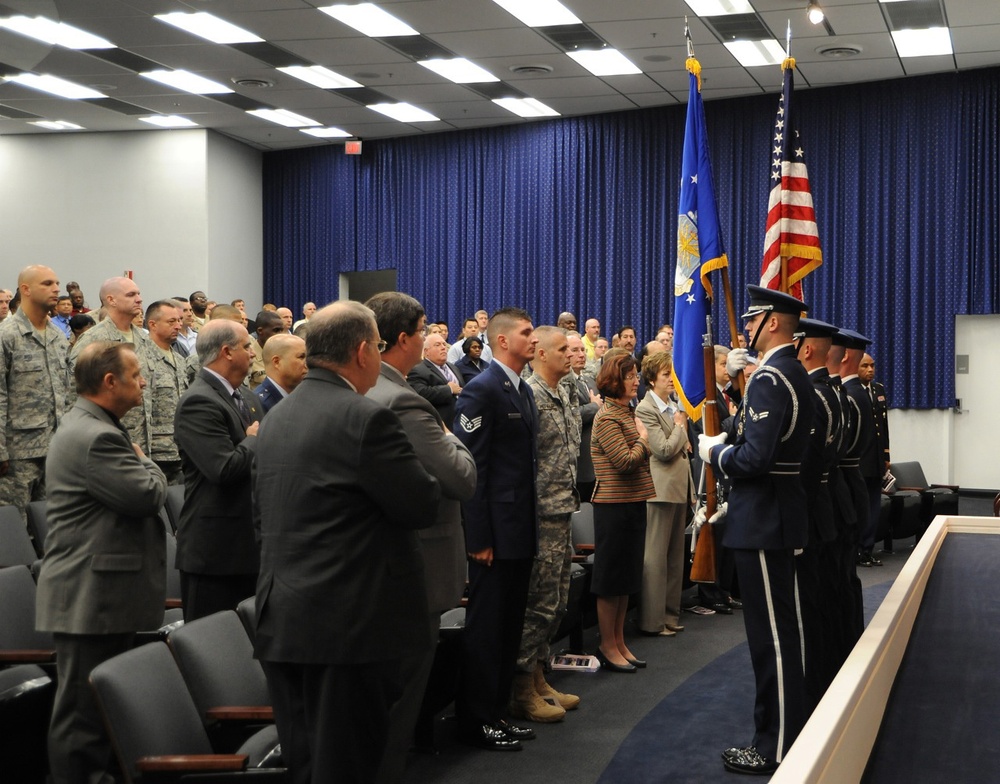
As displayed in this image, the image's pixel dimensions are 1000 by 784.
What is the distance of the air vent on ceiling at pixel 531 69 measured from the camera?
1128cm

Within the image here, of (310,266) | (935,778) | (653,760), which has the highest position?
(310,266)

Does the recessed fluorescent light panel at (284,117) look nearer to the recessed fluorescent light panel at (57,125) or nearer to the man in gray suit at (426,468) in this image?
the recessed fluorescent light panel at (57,125)

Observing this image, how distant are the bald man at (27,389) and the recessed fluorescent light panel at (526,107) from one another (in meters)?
8.01

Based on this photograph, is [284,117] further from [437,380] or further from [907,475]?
Result: [907,475]

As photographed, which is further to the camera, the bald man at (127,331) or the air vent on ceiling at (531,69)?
the air vent on ceiling at (531,69)

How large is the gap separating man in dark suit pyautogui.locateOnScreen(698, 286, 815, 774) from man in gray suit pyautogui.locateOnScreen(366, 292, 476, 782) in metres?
1.09

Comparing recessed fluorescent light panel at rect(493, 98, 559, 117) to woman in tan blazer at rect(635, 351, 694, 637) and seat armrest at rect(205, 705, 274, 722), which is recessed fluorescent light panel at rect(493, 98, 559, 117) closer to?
woman in tan blazer at rect(635, 351, 694, 637)

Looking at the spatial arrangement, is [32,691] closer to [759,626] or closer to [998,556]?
[759,626]

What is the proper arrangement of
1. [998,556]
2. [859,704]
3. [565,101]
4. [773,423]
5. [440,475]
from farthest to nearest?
[565,101]
[998,556]
[773,423]
[440,475]
[859,704]

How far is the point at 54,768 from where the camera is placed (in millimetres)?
3135

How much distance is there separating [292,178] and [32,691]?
1342 cm

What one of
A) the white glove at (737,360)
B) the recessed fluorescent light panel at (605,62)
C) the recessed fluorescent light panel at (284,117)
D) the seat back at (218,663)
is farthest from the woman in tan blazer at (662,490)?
the recessed fluorescent light panel at (284,117)

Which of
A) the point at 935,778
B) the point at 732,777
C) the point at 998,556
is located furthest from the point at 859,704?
the point at 998,556

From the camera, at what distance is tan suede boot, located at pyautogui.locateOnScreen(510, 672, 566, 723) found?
4504mm
